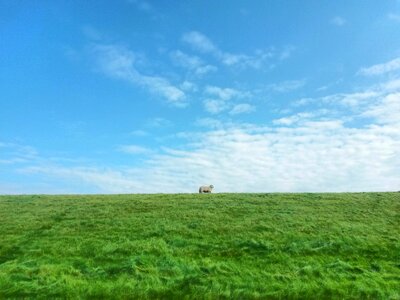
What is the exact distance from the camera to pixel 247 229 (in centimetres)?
2466

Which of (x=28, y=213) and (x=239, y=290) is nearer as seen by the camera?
(x=239, y=290)

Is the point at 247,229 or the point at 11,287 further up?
the point at 247,229

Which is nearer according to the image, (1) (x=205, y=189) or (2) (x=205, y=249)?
(2) (x=205, y=249)

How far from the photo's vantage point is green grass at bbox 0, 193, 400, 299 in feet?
51.3

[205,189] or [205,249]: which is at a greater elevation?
[205,189]

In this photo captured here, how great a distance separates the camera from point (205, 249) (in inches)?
829

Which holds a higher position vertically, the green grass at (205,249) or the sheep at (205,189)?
the sheep at (205,189)

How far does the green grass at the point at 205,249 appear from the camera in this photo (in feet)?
51.3

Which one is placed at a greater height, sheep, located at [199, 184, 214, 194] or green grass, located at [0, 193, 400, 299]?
sheep, located at [199, 184, 214, 194]

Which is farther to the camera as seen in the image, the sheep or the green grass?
the sheep

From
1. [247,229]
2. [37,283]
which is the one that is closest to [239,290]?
[37,283]

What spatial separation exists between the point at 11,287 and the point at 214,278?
25.6 feet

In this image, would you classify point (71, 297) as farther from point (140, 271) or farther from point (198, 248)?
point (198, 248)

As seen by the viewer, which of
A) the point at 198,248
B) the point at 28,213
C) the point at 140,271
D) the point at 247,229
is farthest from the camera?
the point at 28,213
